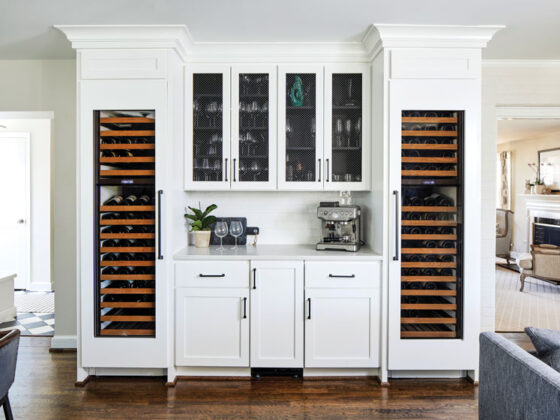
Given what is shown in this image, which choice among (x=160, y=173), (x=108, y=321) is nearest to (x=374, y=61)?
(x=160, y=173)

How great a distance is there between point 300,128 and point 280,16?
2.84ft

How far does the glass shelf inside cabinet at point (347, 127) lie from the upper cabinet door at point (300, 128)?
0.12 meters

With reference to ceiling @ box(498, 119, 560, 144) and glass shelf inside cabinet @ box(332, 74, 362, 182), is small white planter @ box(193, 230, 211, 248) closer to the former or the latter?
glass shelf inside cabinet @ box(332, 74, 362, 182)

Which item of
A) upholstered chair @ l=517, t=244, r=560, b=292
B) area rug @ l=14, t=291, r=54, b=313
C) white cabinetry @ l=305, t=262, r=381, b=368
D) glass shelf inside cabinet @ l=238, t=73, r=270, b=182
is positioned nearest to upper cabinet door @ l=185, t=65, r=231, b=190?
glass shelf inside cabinet @ l=238, t=73, r=270, b=182

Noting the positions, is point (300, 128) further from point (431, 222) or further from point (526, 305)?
point (526, 305)

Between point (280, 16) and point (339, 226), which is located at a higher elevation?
point (280, 16)

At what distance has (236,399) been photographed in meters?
2.81

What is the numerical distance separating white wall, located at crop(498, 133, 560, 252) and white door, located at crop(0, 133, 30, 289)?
855 centimetres

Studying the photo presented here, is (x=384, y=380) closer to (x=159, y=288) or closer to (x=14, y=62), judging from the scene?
(x=159, y=288)

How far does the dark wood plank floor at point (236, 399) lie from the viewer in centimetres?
263

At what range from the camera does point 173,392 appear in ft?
9.57

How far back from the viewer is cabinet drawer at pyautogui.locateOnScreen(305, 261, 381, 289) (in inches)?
120

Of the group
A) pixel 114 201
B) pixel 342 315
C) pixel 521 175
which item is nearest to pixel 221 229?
pixel 114 201

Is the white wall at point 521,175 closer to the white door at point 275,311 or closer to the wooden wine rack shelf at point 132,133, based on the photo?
the white door at point 275,311
